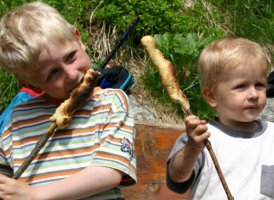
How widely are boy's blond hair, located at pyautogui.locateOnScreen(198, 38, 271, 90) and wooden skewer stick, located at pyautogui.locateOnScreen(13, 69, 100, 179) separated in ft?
1.24

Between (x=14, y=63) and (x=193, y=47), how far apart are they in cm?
215

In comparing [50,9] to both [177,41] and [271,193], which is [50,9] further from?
[177,41]

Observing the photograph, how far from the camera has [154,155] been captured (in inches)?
123

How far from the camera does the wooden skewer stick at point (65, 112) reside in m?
2.12

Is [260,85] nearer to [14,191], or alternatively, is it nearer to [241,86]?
[241,86]

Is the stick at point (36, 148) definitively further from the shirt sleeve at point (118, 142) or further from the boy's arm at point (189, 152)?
the boy's arm at point (189, 152)

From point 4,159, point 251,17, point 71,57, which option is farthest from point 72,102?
point 251,17

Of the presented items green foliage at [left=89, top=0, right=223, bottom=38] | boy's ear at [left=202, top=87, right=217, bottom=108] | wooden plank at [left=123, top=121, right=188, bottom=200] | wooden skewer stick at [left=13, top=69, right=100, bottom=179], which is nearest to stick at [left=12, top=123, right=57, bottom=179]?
wooden skewer stick at [left=13, top=69, right=100, bottom=179]

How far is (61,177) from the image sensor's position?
219cm

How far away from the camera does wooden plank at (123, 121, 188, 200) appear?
10.2 feet

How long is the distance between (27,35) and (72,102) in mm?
252

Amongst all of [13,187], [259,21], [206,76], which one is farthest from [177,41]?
[13,187]

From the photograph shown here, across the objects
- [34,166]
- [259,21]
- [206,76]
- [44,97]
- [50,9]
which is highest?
[50,9]

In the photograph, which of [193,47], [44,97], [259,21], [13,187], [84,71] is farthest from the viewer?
[259,21]
